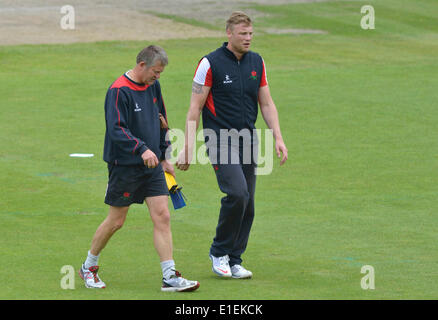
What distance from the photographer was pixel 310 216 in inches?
443

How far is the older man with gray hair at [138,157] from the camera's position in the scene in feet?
26.5

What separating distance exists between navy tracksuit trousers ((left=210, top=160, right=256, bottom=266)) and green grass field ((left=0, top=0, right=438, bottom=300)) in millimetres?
295

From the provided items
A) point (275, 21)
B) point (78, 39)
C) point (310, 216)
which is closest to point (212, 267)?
point (310, 216)

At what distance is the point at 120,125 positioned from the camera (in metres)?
8.05

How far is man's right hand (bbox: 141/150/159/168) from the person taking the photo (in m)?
7.93

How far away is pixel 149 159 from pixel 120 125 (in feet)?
1.31

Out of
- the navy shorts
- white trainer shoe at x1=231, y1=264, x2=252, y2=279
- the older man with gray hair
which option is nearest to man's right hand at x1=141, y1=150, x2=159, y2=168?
the older man with gray hair

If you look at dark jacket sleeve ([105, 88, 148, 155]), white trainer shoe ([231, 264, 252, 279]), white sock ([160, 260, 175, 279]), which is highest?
dark jacket sleeve ([105, 88, 148, 155])

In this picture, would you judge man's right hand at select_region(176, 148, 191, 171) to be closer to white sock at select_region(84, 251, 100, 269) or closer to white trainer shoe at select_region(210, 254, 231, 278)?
white trainer shoe at select_region(210, 254, 231, 278)

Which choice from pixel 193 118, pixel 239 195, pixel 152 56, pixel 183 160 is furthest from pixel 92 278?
pixel 152 56

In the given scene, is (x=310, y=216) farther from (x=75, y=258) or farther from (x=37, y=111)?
(x=37, y=111)

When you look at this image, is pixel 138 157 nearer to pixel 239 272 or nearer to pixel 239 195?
pixel 239 195

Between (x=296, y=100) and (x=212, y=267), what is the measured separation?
10097mm

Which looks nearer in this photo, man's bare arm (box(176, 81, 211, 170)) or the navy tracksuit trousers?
the navy tracksuit trousers
